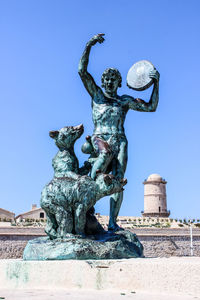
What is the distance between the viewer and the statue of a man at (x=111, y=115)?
22.0 feet

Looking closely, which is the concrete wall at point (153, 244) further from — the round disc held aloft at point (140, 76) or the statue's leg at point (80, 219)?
the statue's leg at point (80, 219)

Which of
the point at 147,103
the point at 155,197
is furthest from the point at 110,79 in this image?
the point at 155,197

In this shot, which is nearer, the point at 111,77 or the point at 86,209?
the point at 86,209

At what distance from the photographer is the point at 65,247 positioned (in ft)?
17.8

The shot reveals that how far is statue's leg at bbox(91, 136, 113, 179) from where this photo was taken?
→ 21.3 feet

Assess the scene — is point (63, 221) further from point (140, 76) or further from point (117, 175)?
point (140, 76)

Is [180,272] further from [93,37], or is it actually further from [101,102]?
[93,37]

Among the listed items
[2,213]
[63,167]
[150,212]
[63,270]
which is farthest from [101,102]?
[150,212]

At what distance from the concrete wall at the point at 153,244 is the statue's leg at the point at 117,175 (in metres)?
21.0

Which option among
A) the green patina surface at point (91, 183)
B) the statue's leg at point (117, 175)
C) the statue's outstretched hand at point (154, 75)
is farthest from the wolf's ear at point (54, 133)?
the statue's outstretched hand at point (154, 75)

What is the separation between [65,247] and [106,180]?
1055 millimetres

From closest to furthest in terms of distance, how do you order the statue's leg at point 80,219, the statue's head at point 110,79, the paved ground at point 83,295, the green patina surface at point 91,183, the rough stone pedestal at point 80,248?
the paved ground at point 83,295 → the rough stone pedestal at point 80,248 → the green patina surface at point 91,183 → the statue's leg at point 80,219 → the statue's head at point 110,79

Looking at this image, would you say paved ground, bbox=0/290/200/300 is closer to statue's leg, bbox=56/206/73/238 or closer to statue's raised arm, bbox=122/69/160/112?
statue's leg, bbox=56/206/73/238

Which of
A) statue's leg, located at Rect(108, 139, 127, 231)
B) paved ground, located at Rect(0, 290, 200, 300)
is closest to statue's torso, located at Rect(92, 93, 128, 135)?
statue's leg, located at Rect(108, 139, 127, 231)
